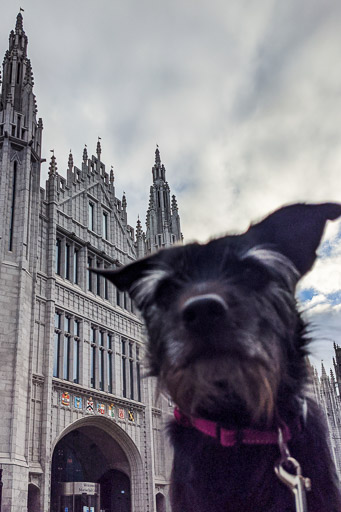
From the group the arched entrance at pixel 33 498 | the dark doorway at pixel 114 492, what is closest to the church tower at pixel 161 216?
the dark doorway at pixel 114 492

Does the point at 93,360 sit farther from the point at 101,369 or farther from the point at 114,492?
the point at 114,492

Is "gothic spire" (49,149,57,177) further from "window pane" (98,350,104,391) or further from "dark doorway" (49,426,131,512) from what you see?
"dark doorway" (49,426,131,512)

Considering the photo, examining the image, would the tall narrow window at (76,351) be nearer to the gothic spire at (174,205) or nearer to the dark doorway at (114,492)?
the dark doorway at (114,492)

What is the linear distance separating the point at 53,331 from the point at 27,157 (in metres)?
6.84

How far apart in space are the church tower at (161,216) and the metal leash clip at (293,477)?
2682 centimetres

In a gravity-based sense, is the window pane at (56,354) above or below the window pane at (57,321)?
below

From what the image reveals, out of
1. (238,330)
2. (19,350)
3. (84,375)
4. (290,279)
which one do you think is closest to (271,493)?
(238,330)

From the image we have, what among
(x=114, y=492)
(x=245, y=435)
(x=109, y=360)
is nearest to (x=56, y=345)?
(x=109, y=360)

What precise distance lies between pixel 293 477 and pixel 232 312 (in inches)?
16.1

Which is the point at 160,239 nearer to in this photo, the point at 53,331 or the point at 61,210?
the point at 61,210

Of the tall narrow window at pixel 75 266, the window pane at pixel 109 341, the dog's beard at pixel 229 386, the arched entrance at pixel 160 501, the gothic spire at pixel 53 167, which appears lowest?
the arched entrance at pixel 160 501

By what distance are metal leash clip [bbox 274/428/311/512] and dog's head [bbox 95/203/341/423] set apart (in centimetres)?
9

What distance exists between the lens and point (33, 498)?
1619 cm

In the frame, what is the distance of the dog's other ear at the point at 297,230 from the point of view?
130 centimetres
